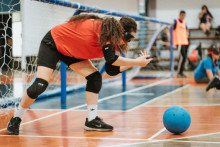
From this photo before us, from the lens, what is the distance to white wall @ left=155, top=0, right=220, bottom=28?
16.0 meters

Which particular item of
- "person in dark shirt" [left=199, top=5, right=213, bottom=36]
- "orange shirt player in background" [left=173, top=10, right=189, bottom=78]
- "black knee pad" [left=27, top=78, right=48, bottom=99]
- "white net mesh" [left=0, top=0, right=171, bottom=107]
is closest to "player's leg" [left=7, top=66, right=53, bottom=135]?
"black knee pad" [left=27, top=78, right=48, bottom=99]

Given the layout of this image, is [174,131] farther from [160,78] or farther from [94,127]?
[160,78]

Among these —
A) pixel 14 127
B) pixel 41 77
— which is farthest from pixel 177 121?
pixel 14 127

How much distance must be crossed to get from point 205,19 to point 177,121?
483 inches

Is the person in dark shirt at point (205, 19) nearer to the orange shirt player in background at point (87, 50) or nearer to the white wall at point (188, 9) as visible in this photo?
the white wall at point (188, 9)

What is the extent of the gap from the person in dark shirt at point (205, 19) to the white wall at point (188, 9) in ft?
1.55

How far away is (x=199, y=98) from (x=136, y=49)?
4.37 meters

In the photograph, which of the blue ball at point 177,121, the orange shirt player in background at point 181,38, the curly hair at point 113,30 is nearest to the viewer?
the curly hair at point 113,30

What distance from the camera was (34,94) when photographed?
3961mm

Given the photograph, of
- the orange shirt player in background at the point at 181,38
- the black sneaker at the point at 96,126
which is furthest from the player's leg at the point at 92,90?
the orange shirt player in background at the point at 181,38

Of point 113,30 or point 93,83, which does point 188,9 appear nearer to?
point 93,83

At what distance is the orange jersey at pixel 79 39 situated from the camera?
13.1 feet

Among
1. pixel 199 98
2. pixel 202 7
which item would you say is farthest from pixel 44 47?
pixel 202 7

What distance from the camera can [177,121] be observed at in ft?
12.9
